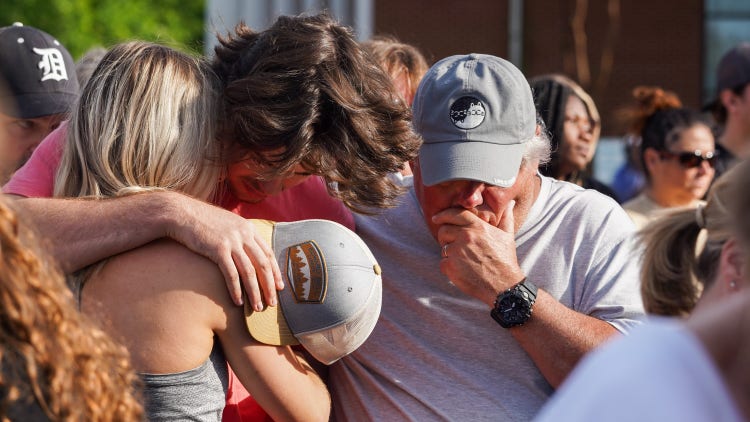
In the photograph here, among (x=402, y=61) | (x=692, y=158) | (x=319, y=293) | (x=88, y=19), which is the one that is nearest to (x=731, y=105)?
(x=692, y=158)

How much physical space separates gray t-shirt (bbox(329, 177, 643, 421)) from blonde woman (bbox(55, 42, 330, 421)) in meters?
0.43

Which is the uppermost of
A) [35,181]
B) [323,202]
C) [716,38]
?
[35,181]

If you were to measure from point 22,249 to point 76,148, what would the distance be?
2.74 ft

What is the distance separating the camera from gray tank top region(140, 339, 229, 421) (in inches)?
75.2

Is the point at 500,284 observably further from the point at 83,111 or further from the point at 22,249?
the point at 22,249

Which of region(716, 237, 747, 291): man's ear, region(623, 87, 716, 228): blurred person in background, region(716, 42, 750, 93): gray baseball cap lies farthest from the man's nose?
region(716, 42, 750, 93): gray baseball cap

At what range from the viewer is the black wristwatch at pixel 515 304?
2.39m

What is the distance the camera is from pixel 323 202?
8.74 feet

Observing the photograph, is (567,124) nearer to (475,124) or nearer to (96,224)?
(475,124)

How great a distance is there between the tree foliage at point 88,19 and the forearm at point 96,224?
1920cm

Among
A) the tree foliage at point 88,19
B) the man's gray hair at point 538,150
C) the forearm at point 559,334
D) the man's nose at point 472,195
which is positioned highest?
the man's gray hair at point 538,150

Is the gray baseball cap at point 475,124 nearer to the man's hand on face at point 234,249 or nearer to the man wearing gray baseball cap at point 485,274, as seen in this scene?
the man wearing gray baseball cap at point 485,274

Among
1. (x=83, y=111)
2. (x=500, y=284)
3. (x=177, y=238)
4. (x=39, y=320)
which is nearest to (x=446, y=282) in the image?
(x=500, y=284)

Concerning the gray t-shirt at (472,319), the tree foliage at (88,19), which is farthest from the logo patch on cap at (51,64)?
the tree foliage at (88,19)
